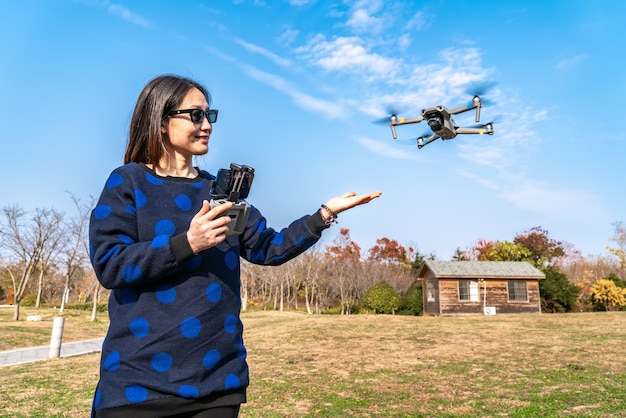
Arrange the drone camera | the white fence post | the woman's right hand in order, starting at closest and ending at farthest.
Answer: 1. the woman's right hand
2. the drone camera
3. the white fence post

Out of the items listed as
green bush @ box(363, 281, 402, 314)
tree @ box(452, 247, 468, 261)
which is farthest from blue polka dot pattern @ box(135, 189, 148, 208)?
tree @ box(452, 247, 468, 261)

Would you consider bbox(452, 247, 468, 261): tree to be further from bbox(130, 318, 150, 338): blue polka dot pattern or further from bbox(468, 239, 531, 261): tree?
bbox(130, 318, 150, 338): blue polka dot pattern

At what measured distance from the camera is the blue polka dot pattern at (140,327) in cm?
161

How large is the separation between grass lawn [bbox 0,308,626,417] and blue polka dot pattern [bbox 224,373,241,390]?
481cm

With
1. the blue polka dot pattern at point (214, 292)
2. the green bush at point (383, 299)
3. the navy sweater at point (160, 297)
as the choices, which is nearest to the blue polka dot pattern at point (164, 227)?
the navy sweater at point (160, 297)

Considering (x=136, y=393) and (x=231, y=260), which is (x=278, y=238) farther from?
(x=136, y=393)

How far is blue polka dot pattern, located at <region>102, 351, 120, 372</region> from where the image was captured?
63.1 inches

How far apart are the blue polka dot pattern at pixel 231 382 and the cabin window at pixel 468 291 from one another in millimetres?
29124

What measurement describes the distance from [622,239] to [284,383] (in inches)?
1797

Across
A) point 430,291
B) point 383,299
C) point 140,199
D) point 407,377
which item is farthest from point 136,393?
point 383,299

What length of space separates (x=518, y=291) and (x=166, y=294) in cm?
3160

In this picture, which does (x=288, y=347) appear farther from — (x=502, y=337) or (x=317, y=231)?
(x=317, y=231)

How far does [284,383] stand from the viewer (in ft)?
27.0

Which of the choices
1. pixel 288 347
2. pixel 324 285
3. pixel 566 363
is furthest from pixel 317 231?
pixel 324 285
